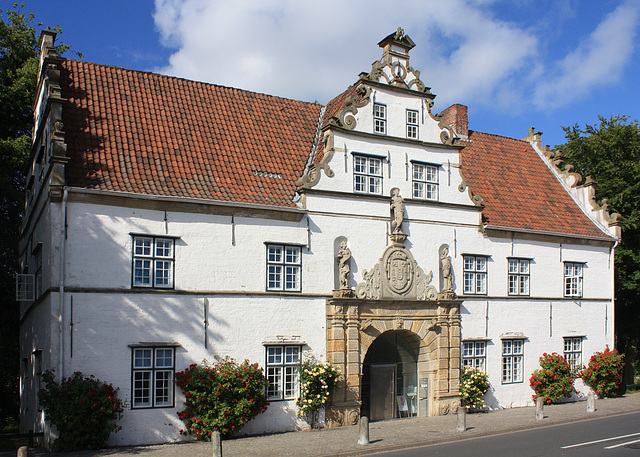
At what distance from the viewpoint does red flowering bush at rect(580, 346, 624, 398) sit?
79.3 feet

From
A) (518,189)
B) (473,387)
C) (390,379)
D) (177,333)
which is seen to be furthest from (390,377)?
(518,189)

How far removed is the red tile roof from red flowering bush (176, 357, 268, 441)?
4903 mm

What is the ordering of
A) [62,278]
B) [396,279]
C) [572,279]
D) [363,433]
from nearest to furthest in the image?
1. [62,278]
2. [363,433]
3. [396,279]
4. [572,279]

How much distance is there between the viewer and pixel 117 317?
15750mm

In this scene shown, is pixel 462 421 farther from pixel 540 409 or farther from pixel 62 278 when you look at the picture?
pixel 62 278

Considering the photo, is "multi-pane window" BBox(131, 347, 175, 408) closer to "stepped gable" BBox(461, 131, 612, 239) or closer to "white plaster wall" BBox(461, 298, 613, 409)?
"white plaster wall" BBox(461, 298, 613, 409)

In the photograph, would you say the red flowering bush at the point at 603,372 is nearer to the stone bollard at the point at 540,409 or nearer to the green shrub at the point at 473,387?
the green shrub at the point at 473,387

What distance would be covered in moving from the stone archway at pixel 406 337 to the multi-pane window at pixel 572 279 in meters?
6.33

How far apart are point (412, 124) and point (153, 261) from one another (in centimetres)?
1027

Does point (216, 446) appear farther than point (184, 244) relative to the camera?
No

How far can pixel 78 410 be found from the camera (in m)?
14.3

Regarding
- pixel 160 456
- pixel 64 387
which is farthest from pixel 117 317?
pixel 160 456

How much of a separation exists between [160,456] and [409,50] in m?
15.7

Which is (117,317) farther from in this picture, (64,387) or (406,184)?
(406,184)
